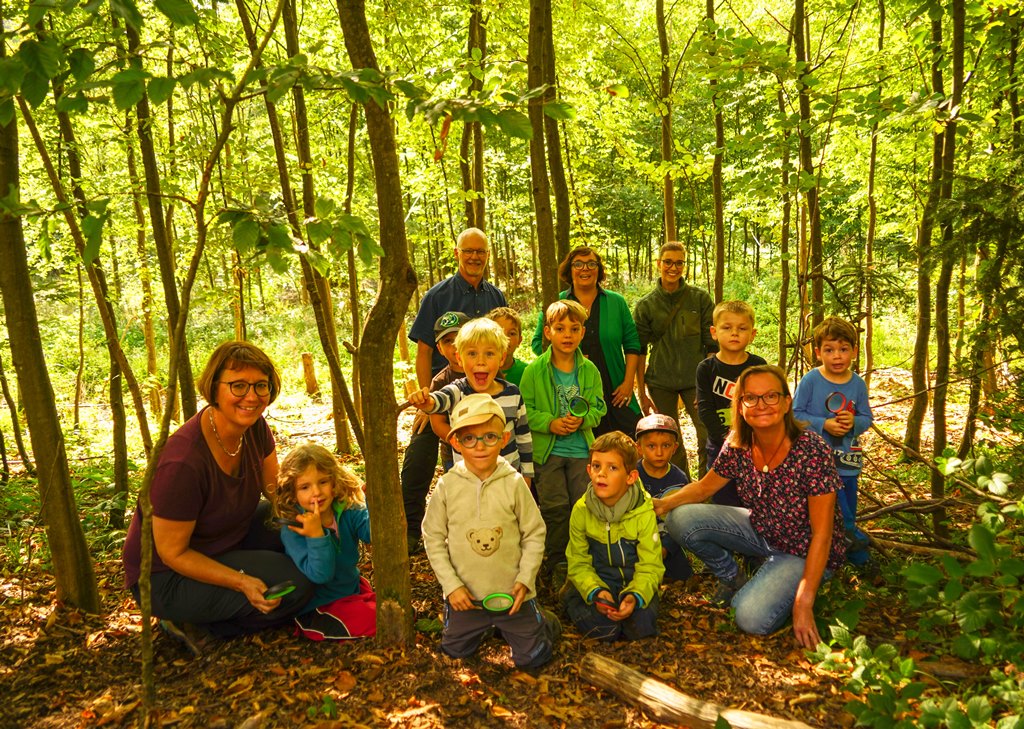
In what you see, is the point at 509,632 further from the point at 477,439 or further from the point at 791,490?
the point at 791,490

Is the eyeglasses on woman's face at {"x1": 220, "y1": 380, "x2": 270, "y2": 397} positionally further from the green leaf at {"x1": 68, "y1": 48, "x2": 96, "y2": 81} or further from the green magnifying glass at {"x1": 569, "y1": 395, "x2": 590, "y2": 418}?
the green magnifying glass at {"x1": 569, "y1": 395, "x2": 590, "y2": 418}

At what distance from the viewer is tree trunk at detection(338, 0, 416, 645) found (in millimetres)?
2664

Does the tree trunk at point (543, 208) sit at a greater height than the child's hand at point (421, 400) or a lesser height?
greater

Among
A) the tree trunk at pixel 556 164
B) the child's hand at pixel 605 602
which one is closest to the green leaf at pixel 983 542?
the child's hand at pixel 605 602

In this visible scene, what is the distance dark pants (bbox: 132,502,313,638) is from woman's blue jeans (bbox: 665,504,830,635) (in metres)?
2.15

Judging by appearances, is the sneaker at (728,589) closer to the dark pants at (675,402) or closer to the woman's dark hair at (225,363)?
the dark pants at (675,402)

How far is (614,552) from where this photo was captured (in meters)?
3.41

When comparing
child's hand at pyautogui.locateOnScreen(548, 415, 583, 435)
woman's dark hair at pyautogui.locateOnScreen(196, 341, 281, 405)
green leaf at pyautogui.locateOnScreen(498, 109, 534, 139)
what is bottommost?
child's hand at pyautogui.locateOnScreen(548, 415, 583, 435)

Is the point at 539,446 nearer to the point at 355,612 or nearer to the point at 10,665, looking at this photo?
the point at 355,612

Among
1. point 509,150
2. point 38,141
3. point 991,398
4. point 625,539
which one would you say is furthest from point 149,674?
point 509,150

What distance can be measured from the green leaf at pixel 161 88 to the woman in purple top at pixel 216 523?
61.0 inches

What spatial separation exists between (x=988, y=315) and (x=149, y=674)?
4649mm

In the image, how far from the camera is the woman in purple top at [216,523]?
306 centimetres

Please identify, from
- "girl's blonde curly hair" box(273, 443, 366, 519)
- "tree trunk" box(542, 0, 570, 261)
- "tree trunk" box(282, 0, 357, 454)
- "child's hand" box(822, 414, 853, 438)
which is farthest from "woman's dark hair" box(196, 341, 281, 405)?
"child's hand" box(822, 414, 853, 438)
